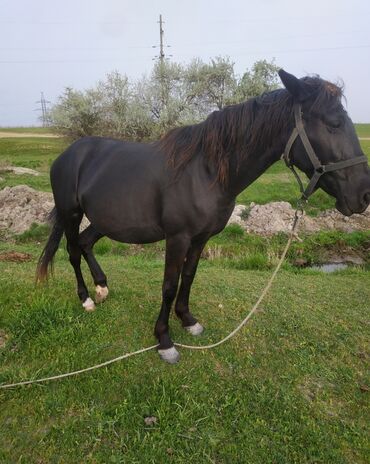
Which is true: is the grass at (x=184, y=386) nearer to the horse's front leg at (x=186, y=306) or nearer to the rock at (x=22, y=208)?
the horse's front leg at (x=186, y=306)

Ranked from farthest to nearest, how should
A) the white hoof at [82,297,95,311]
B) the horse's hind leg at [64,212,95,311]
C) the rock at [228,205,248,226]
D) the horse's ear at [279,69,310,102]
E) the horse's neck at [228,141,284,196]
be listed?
the rock at [228,205,248,226] < the white hoof at [82,297,95,311] < the horse's hind leg at [64,212,95,311] < the horse's neck at [228,141,284,196] < the horse's ear at [279,69,310,102]

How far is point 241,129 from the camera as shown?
277 cm

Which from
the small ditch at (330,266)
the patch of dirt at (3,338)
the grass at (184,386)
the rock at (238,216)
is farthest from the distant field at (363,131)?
the patch of dirt at (3,338)

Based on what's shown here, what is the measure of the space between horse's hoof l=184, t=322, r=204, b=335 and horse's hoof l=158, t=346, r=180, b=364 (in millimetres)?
466

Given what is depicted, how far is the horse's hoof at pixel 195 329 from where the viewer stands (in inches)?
149

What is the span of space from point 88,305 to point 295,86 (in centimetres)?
317

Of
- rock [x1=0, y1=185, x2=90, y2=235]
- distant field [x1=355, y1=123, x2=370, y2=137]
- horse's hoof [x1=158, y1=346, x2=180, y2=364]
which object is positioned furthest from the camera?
distant field [x1=355, y1=123, x2=370, y2=137]

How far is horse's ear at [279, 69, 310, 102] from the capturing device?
2.40 m

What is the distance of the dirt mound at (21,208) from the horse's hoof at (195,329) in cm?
725

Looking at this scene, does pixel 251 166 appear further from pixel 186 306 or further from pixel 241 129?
pixel 186 306

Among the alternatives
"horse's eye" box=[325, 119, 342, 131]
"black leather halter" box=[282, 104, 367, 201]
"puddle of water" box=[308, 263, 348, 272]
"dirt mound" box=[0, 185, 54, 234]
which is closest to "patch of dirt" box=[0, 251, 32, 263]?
"dirt mound" box=[0, 185, 54, 234]

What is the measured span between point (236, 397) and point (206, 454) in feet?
1.96

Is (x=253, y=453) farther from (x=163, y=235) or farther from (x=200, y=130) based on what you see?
(x=200, y=130)

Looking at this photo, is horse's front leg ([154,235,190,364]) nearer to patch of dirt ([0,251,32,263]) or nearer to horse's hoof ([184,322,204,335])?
horse's hoof ([184,322,204,335])
